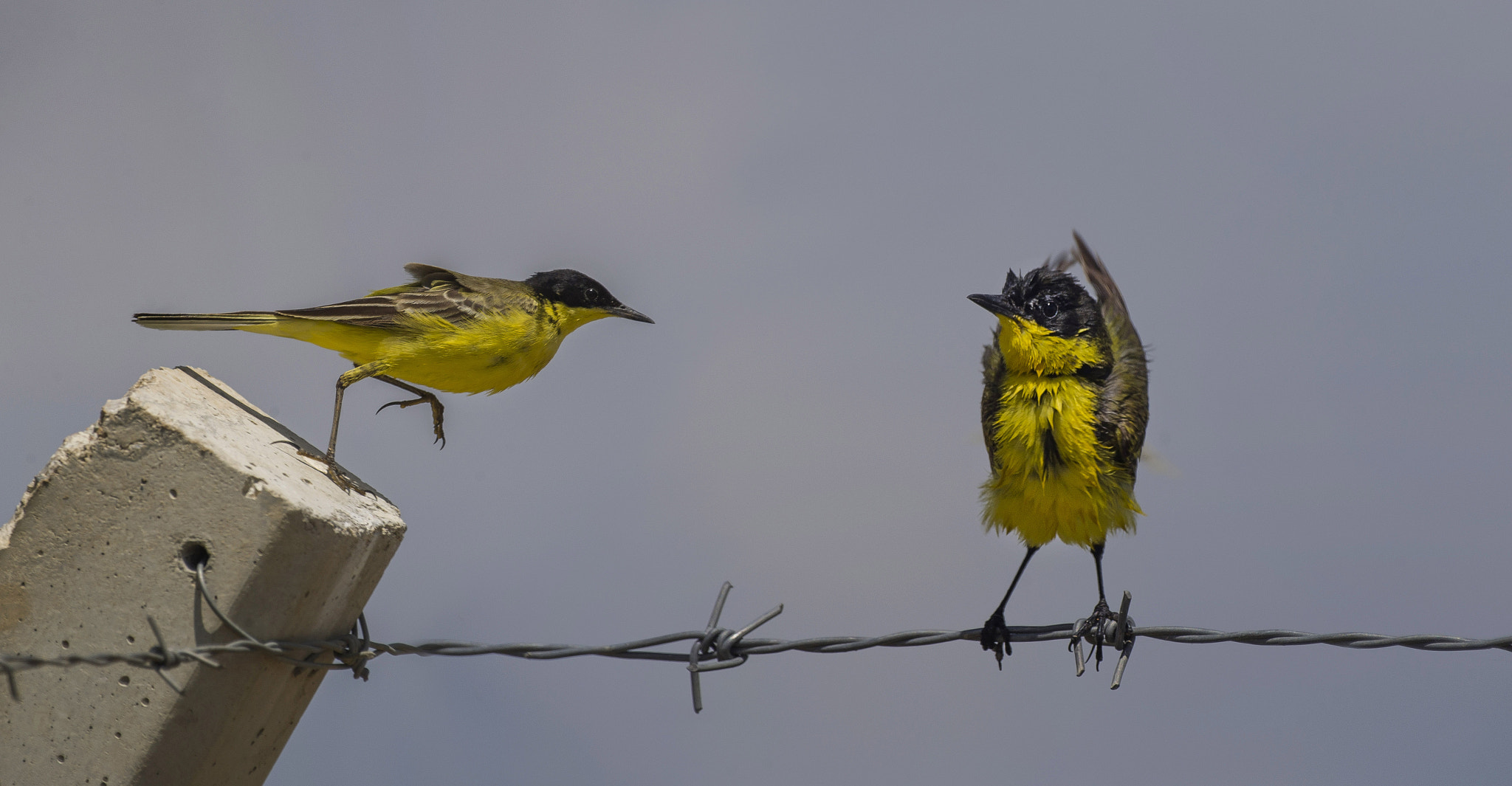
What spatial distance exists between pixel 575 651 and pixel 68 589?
159 cm

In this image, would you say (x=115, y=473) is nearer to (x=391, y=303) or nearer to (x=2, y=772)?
(x=2, y=772)

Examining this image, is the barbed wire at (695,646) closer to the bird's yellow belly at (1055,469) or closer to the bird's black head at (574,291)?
the bird's yellow belly at (1055,469)

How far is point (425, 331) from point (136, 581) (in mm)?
2587

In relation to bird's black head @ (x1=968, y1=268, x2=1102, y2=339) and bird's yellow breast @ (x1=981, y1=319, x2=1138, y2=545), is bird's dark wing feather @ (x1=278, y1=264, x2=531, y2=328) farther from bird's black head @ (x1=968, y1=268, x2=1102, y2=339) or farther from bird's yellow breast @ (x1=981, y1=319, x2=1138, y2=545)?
bird's yellow breast @ (x1=981, y1=319, x2=1138, y2=545)

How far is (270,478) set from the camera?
11.3ft

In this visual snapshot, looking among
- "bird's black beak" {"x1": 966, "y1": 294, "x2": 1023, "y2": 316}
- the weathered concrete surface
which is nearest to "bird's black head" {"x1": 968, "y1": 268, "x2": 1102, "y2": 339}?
"bird's black beak" {"x1": 966, "y1": 294, "x2": 1023, "y2": 316}

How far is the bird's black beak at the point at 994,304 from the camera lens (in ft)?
18.1

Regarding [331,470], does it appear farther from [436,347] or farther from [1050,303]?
[1050,303]

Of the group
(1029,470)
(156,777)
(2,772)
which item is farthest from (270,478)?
(1029,470)

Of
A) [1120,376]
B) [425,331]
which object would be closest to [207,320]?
[425,331]

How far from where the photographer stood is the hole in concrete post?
3.40 meters

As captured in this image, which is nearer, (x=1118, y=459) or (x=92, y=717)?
(x=92, y=717)

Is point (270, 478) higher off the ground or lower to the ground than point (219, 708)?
higher

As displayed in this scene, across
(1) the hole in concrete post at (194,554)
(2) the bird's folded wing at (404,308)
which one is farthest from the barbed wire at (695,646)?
(2) the bird's folded wing at (404,308)
